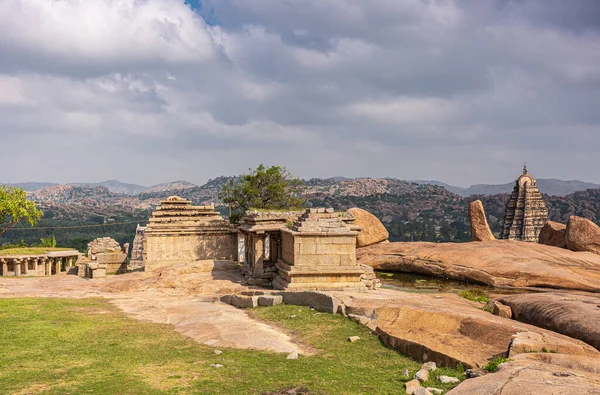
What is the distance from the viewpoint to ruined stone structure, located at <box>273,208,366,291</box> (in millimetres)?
21781

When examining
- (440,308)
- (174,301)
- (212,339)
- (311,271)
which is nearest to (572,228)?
(311,271)

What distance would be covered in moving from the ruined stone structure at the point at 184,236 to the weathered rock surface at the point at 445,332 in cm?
1872

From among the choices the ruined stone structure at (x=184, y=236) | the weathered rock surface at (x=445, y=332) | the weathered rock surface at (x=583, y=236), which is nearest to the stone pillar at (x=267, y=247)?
the ruined stone structure at (x=184, y=236)

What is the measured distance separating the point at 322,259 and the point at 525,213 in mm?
39242

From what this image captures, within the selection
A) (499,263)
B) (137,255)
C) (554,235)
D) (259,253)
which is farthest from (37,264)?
(554,235)

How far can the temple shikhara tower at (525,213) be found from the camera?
5428 cm

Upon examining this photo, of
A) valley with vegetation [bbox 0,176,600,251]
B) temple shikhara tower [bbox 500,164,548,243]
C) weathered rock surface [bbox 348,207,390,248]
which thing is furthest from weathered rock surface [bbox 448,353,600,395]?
valley with vegetation [bbox 0,176,600,251]

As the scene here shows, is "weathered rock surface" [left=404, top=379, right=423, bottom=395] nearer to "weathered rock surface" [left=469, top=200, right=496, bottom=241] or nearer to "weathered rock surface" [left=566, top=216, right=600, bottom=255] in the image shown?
"weathered rock surface" [left=566, top=216, right=600, bottom=255]

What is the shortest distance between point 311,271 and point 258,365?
34.4 feet

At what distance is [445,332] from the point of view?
13125 millimetres

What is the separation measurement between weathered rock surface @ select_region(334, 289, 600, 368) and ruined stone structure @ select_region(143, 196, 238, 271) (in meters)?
18.7

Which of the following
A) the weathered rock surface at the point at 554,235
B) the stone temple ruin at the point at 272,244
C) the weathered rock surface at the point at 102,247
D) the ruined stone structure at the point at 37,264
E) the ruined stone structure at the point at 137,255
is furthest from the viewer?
the ruined stone structure at the point at 137,255

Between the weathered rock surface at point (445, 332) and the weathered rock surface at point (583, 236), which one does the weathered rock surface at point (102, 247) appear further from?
the weathered rock surface at point (583, 236)

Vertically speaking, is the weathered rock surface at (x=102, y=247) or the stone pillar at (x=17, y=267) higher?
the weathered rock surface at (x=102, y=247)
